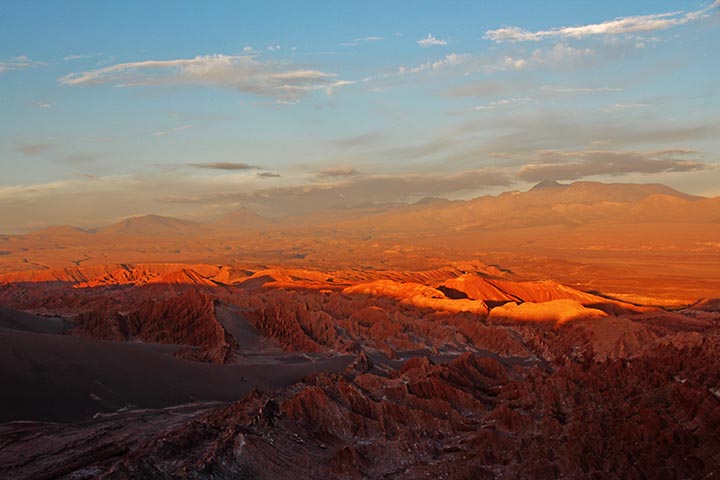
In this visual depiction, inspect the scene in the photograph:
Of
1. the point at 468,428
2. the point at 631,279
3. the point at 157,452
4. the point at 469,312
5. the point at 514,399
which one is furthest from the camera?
the point at 631,279

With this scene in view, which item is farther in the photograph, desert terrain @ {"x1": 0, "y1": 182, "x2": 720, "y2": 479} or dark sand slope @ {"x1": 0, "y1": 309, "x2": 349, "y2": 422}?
dark sand slope @ {"x1": 0, "y1": 309, "x2": 349, "y2": 422}

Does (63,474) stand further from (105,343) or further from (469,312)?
(469,312)

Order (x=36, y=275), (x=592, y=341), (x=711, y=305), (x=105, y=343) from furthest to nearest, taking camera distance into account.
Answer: (x=36, y=275) < (x=711, y=305) < (x=592, y=341) < (x=105, y=343)

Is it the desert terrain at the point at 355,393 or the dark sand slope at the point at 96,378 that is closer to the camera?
the desert terrain at the point at 355,393

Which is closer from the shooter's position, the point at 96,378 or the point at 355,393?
the point at 355,393

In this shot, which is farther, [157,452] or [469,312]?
[469,312]

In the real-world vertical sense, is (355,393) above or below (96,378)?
below

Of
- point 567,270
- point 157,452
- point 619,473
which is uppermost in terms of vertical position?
point 157,452

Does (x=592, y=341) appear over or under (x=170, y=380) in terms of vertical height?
under

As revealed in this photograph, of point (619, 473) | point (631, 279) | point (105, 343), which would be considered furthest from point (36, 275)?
point (619, 473)

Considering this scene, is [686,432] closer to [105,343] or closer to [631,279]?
[105,343]
